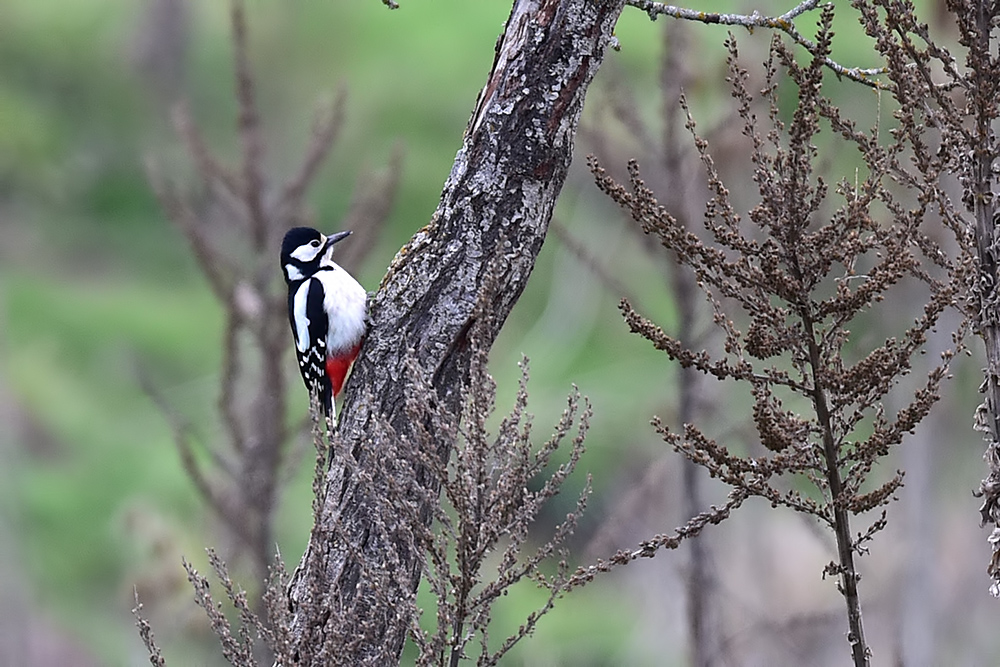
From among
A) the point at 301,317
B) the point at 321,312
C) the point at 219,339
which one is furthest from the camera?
the point at 219,339

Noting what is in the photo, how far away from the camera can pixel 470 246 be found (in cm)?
377

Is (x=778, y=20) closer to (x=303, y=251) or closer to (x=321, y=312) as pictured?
(x=321, y=312)

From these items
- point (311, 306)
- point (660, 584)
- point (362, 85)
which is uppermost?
point (362, 85)

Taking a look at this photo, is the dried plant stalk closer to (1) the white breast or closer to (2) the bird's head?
(1) the white breast

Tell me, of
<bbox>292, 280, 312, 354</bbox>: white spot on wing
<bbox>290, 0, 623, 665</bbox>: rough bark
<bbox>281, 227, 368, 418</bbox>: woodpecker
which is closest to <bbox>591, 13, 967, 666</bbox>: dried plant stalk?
<bbox>290, 0, 623, 665</bbox>: rough bark

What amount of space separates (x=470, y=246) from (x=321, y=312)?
54.9 inches

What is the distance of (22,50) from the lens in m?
22.4

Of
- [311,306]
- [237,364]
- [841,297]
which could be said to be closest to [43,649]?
[237,364]

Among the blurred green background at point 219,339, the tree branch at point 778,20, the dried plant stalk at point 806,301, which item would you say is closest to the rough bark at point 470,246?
the tree branch at point 778,20

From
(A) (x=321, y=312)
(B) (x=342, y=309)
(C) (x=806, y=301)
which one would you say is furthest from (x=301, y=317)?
(C) (x=806, y=301)

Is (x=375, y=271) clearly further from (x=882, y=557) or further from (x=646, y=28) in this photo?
(x=882, y=557)

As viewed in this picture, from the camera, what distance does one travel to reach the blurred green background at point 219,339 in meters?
12.0

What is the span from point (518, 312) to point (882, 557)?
6744 mm

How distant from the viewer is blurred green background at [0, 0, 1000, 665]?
12.0m
